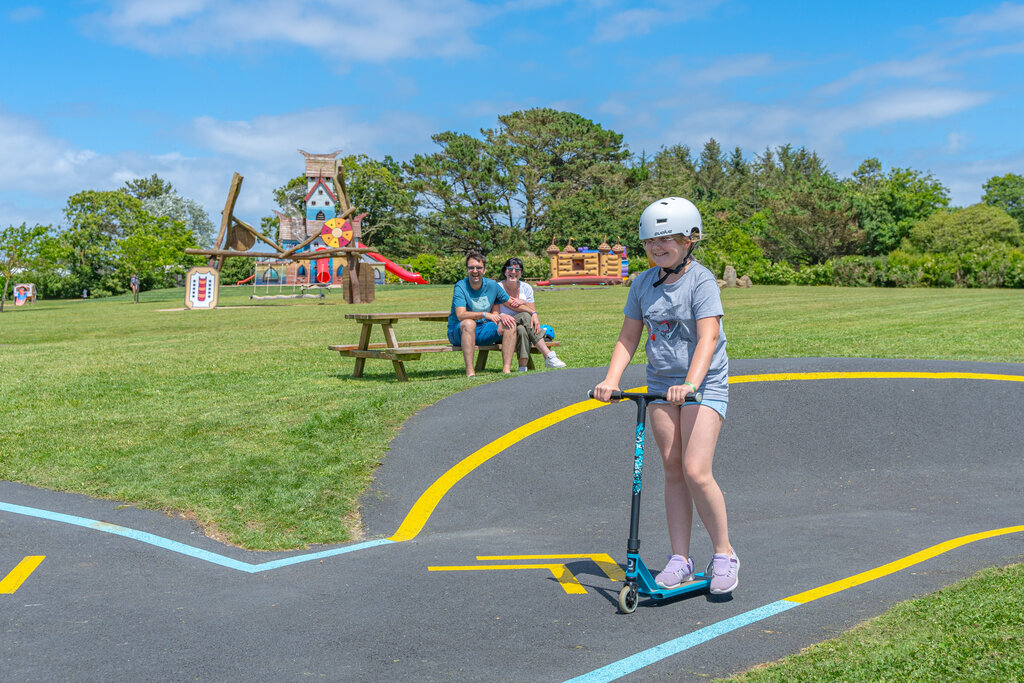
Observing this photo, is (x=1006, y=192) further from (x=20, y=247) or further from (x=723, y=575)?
(x=723, y=575)

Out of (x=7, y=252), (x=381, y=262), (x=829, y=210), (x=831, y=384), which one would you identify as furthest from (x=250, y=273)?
(x=831, y=384)

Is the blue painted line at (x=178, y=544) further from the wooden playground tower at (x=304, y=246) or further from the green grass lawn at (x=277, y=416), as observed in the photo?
the wooden playground tower at (x=304, y=246)

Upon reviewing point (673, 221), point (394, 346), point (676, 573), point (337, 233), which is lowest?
point (676, 573)

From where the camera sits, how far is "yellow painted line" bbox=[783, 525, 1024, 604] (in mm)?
4711

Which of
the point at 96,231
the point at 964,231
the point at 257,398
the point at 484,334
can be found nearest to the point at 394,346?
the point at 484,334

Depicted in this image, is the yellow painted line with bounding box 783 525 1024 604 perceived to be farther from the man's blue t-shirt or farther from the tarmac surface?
the man's blue t-shirt

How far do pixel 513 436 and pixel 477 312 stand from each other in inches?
148

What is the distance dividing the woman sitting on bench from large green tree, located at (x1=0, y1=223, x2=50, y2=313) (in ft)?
113

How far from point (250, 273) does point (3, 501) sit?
2813 inches

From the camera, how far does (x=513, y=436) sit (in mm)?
8234

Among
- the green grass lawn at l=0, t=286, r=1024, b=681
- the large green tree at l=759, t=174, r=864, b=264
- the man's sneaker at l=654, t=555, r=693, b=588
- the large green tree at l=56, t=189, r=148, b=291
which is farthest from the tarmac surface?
the large green tree at l=56, t=189, r=148, b=291

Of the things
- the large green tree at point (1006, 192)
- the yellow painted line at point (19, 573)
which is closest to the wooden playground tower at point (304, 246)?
the yellow painted line at point (19, 573)

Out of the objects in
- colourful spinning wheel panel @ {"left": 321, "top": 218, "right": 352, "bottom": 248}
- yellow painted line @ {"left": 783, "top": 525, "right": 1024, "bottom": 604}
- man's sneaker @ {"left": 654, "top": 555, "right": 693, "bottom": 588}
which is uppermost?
colourful spinning wheel panel @ {"left": 321, "top": 218, "right": 352, "bottom": 248}

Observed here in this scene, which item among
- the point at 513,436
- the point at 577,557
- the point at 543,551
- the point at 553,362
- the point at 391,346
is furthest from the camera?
the point at 553,362
